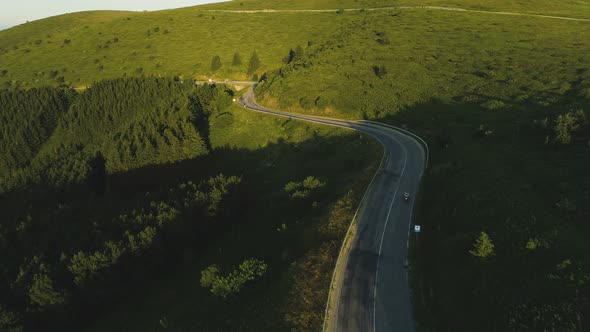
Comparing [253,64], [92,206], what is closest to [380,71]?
[253,64]

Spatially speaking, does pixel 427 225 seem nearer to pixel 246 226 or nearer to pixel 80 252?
pixel 246 226

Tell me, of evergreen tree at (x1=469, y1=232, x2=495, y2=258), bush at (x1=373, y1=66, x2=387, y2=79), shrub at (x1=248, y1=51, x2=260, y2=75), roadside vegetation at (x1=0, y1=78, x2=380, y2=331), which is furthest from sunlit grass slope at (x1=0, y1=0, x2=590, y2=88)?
evergreen tree at (x1=469, y1=232, x2=495, y2=258)

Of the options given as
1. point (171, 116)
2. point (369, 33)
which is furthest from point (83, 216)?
point (369, 33)

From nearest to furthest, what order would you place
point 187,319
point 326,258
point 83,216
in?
point 187,319 → point 326,258 → point 83,216

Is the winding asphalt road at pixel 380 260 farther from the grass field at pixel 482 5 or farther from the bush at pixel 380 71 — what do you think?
the grass field at pixel 482 5

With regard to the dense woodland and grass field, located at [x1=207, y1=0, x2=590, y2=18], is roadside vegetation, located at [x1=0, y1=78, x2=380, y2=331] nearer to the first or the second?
the dense woodland

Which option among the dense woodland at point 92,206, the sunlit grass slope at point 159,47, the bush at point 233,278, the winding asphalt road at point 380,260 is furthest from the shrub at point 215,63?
the bush at point 233,278

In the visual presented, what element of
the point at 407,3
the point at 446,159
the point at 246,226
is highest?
the point at 407,3
